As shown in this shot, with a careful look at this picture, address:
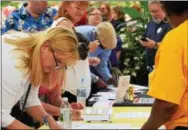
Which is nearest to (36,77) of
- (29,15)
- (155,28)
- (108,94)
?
(108,94)

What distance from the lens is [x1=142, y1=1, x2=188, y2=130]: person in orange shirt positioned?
65.3 inches

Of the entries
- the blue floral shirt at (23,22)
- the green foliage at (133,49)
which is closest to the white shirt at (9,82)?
the blue floral shirt at (23,22)

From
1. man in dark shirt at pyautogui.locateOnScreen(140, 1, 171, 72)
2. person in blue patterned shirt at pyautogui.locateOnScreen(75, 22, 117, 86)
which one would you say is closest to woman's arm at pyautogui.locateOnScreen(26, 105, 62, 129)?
person in blue patterned shirt at pyautogui.locateOnScreen(75, 22, 117, 86)

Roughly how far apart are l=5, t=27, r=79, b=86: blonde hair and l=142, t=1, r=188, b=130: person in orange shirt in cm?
47

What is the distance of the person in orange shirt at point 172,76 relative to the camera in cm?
166

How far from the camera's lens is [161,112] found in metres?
1.71

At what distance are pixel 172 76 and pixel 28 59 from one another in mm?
684

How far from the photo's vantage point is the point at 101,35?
3.65 meters

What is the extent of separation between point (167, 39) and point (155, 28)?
12.4 ft

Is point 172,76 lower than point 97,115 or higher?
higher

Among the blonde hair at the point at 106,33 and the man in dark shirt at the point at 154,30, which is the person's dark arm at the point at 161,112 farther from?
the man in dark shirt at the point at 154,30

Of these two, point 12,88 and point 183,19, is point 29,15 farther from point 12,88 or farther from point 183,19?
point 183,19

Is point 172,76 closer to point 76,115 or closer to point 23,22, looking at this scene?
point 76,115

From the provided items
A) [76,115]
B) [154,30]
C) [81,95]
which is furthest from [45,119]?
[154,30]
